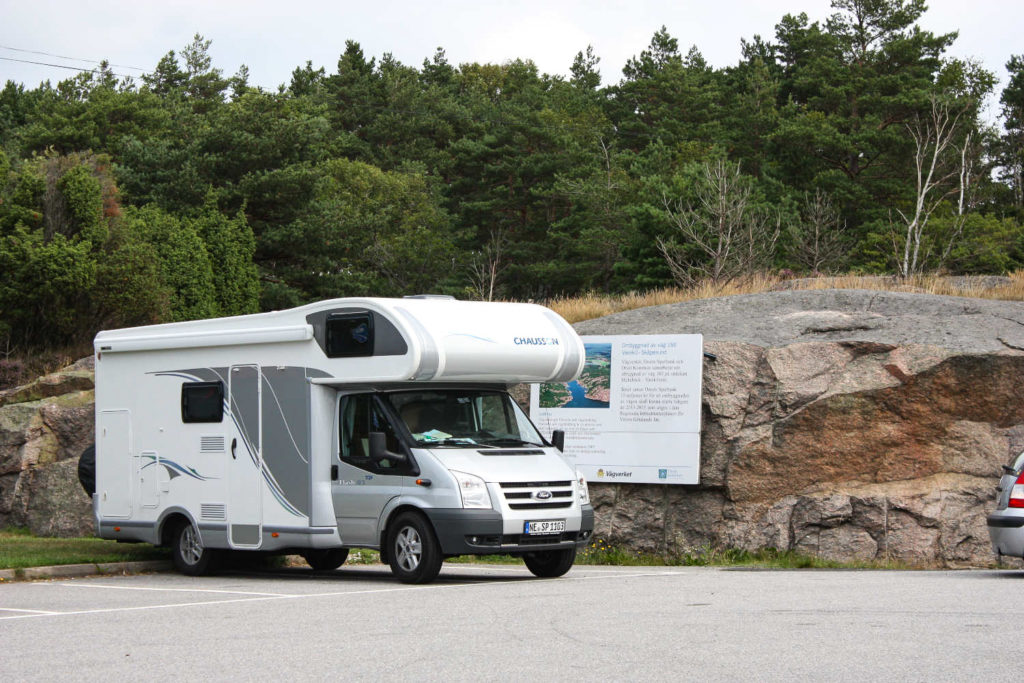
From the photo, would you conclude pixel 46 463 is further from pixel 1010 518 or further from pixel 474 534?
pixel 1010 518

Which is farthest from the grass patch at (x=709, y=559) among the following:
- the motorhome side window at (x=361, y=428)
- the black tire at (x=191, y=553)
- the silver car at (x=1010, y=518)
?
the motorhome side window at (x=361, y=428)

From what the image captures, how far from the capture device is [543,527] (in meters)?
12.8

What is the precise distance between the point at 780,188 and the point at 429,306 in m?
46.0

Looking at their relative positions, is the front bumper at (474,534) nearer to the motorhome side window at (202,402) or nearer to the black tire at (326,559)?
the motorhome side window at (202,402)

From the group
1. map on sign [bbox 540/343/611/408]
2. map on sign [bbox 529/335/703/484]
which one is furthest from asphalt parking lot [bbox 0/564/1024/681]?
map on sign [bbox 540/343/611/408]

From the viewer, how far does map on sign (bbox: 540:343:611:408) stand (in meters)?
18.0

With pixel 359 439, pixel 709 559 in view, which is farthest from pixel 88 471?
pixel 709 559

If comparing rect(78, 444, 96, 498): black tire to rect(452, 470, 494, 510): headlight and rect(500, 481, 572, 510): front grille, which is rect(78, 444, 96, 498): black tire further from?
rect(500, 481, 572, 510): front grille

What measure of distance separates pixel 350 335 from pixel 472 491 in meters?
2.15

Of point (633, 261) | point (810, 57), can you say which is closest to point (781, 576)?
point (633, 261)

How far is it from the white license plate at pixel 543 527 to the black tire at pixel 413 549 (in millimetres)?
912

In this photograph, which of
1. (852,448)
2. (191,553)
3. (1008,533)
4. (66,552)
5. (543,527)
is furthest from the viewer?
(852,448)

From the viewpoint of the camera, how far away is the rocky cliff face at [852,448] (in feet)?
54.9

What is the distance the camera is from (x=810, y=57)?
2771 inches
